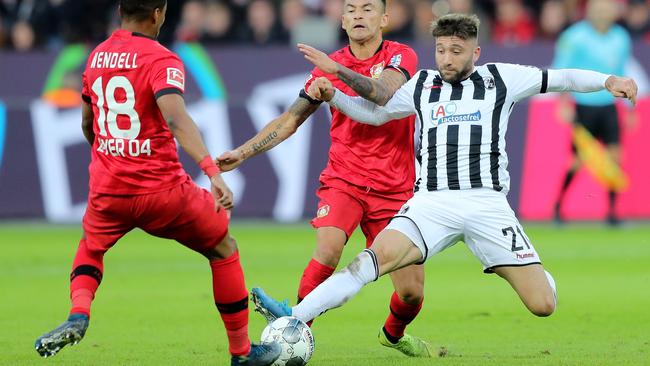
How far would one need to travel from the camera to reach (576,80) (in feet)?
24.5

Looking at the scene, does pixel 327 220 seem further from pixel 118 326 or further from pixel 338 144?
pixel 118 326

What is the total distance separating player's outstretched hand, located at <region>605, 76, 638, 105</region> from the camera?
23.7ft

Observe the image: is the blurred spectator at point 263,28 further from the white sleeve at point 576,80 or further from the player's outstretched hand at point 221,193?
the player's outstretched hand at point 221,193

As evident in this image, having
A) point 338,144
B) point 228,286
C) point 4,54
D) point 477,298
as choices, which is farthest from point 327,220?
point 4,54

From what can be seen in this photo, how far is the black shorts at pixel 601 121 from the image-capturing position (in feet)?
52.5

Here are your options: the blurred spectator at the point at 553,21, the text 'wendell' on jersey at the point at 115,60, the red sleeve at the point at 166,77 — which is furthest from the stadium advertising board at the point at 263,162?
the red sleeve at the point at 166,77

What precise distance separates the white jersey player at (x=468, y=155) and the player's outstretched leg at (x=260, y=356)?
2.65 feet

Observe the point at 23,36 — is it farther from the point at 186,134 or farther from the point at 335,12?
the point at 186,134

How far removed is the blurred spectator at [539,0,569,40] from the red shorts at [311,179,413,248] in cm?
1128

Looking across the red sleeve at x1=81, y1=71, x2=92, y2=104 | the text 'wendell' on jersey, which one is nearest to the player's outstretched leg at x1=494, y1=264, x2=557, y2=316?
the text 'wendell' on jersey

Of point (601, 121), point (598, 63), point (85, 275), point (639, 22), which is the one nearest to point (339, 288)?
point (85, 275)

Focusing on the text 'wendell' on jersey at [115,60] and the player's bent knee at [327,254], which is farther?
the player's bent knee at [327,254]

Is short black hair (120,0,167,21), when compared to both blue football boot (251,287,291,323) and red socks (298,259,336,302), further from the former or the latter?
red socks (298,259,336,302)

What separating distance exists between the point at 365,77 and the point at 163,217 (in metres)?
1.49
